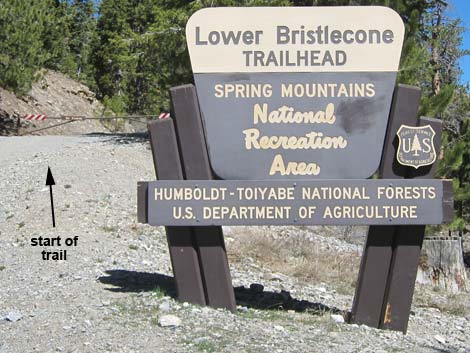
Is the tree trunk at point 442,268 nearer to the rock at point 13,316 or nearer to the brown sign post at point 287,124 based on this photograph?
the brown sign post at point 287,124

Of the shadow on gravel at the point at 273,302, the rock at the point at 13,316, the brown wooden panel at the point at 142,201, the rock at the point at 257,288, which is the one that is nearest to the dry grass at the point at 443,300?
the shadow on gravel at the point at 273,302

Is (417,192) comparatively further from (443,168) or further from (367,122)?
(443,168)

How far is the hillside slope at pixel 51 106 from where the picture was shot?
32763 mm

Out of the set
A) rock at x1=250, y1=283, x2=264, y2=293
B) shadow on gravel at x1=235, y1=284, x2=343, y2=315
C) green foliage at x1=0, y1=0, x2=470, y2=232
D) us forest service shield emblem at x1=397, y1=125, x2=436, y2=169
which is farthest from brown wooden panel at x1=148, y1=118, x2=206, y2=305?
green foliage at x1=0, y1=0, x2=470, y2=232

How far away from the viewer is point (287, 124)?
26.1 feet

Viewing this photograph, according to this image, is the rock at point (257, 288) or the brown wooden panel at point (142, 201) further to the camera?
the rock at point (257, 288)

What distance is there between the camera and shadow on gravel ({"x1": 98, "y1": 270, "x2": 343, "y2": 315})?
8.62 metres

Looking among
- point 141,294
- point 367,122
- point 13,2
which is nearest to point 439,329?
point 367,122

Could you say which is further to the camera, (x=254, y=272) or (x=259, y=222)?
(x=254, y=272)

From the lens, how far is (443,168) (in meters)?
15.5

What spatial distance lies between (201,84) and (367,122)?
6.10ft

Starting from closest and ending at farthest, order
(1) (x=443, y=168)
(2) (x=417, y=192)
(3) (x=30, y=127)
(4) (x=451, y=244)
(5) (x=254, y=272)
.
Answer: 1. (2) (x=417, y=192)
2. (5) (x=254, y=272)
3. (4) (x=451, y=244)
4. (1) (x=443, y=168)
5. (3) (x=30, y=127)

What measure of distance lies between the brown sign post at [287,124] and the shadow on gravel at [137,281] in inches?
29.3

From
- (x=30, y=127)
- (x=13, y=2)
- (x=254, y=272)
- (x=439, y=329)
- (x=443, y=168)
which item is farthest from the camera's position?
(x=30, y=127)
